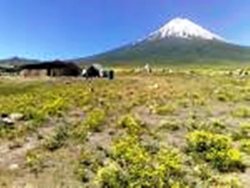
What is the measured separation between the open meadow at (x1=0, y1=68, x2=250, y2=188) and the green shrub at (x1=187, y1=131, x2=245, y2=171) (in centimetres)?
4

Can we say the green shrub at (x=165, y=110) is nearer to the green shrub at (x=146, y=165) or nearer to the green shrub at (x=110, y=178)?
the green shrub at (x=146, y=165)

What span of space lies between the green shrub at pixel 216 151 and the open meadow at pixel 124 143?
0.13 feet

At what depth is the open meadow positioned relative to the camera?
22.8 m

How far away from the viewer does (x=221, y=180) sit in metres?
22.7

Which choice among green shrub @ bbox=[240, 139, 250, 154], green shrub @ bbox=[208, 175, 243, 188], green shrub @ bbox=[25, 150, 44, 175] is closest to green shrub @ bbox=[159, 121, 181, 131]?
green shrub @ bbox=[240, 139, 250, 154]

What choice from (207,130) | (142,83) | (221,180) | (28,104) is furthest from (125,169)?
(142,83)

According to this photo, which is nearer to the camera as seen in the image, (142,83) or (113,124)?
(113,124)

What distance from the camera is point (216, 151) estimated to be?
25.9 meters

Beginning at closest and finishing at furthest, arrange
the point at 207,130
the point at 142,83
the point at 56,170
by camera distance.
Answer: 1. the point at 56,170
2. the point at 207,130
3. the point at 142,83

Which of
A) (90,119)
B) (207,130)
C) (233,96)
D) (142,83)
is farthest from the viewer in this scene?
(142,83)

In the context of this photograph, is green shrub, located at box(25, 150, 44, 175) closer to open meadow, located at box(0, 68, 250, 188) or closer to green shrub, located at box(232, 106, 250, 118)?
open meadow, located at box(0, 68, 250, 188)

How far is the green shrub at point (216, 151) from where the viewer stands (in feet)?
80.8

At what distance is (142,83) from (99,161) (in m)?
39.2

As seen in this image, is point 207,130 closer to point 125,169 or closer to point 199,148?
point 199,148
